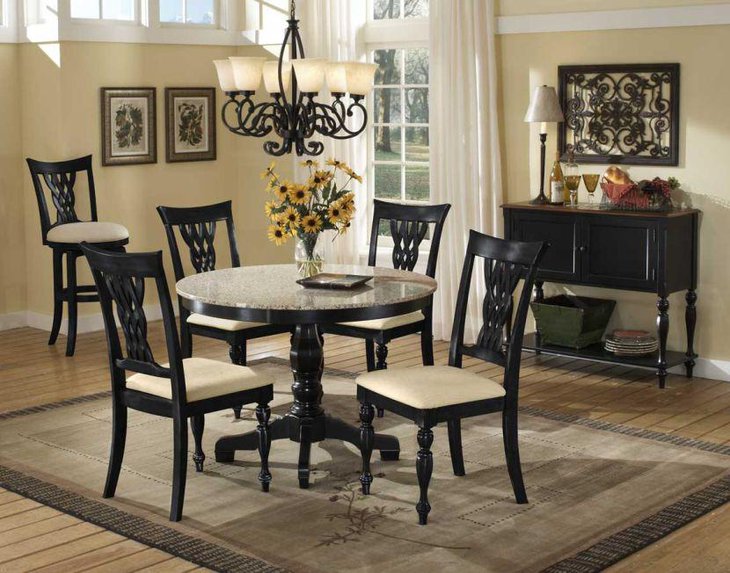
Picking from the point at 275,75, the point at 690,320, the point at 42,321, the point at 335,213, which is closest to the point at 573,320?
the point at 690,320

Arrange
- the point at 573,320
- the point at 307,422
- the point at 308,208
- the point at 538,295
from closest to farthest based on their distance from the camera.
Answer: the point at 307,422
the point at 308,208
the point at 573,320
the point at 538,295

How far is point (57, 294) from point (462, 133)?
264 centimetres

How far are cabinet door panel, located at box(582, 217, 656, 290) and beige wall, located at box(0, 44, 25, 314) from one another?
3772 mm

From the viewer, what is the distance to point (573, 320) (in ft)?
21.1

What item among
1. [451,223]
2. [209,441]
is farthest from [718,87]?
[209,441]

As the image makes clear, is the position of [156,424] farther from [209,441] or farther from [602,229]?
[602,229]

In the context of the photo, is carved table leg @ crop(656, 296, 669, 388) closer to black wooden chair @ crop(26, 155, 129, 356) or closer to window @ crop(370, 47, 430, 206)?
window @ crop(370, 47, 430, 206)

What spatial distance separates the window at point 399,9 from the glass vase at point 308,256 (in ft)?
10.3

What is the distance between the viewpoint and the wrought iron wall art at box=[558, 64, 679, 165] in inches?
249

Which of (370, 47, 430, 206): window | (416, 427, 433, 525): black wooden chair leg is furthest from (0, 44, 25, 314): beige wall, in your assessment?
(416, 427, 433, 525): black wooden chair leg

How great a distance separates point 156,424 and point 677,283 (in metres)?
2.78

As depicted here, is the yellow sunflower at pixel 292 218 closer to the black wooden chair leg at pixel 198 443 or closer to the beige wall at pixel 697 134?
the black wooden chair leg at pixel 198 443

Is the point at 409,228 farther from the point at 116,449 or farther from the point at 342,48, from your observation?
the point at 342,48

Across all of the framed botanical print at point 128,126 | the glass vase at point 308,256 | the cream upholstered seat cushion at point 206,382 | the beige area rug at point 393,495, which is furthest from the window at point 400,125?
the cream upholstered seat cushion at point 206,382
